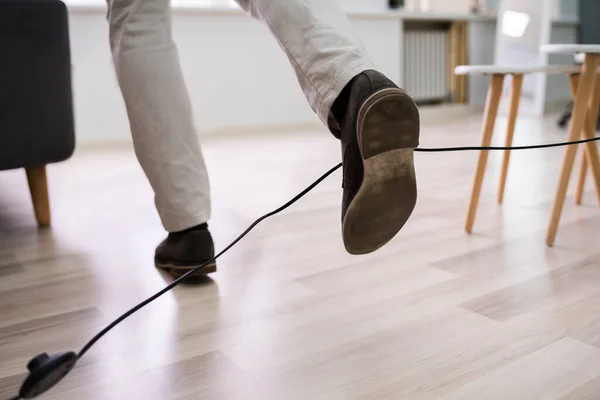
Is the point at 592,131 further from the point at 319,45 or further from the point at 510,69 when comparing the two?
the point at 319,45

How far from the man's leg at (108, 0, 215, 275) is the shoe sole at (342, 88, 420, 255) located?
41 centimetres

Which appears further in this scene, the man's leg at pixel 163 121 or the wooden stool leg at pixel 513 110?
the wooden stool leg at pixel 513 110

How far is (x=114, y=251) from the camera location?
1.41 m

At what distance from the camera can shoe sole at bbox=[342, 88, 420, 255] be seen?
77 centimetres

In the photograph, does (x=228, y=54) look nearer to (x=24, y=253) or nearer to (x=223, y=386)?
(x=24, y=253)

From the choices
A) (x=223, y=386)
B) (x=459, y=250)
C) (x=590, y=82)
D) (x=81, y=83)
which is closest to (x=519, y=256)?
(x=459, y=250)

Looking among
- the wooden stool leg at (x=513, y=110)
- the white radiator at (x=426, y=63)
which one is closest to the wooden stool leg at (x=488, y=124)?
the wooden stool leg at (x=513, y=110)

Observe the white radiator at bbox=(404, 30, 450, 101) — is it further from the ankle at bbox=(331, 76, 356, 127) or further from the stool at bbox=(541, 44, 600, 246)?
the ankle at bbox=(331, 76, 356, 127)

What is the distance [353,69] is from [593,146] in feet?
2.83

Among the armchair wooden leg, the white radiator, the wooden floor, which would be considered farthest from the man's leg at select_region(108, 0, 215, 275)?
the white radiator

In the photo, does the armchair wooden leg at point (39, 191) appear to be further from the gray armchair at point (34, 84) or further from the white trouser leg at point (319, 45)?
the white trouser leg at point (319, 45)

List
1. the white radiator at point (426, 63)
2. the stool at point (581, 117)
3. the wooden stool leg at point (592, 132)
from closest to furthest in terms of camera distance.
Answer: the stool at point (581, 117)
the wooden stool leg at point (592, 132)
the white radiator at point (426, 63)

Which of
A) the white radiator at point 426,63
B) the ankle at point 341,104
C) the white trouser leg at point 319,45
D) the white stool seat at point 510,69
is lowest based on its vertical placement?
the white radiator at point 426,63

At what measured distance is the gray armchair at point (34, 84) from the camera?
1449 millimetres
